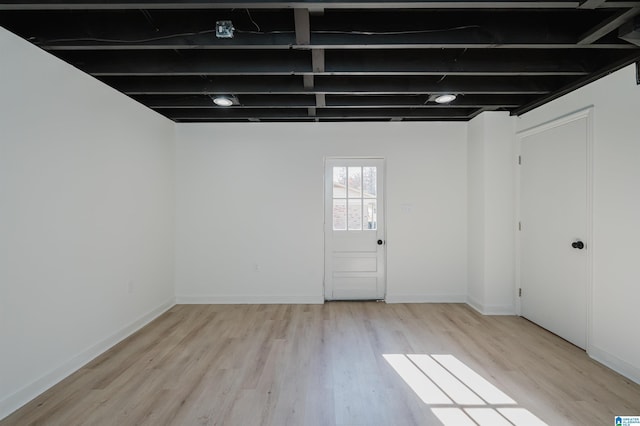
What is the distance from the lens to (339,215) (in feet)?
14.7

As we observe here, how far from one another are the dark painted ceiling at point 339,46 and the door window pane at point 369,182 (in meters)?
1.13

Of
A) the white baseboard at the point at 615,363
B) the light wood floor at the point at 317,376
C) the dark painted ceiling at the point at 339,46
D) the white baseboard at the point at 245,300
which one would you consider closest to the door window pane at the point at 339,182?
the dark painted ceiling at the point at 339,46

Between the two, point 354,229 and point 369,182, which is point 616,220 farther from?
point 354,229

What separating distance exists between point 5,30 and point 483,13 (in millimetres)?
3322

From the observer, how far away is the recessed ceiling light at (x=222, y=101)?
3.33m

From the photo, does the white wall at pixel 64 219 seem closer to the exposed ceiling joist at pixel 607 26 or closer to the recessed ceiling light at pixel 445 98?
the recessed ceiling light at pixel 445 98

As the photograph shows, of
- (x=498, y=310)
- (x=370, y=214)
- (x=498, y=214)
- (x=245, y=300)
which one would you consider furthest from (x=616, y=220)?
(x=245, y=300)

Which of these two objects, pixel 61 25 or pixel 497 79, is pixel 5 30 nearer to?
pixel 61 25

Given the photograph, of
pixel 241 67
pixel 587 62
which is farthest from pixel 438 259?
pixel 241 67

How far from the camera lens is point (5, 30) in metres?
2.08

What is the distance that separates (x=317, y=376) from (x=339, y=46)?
258cm

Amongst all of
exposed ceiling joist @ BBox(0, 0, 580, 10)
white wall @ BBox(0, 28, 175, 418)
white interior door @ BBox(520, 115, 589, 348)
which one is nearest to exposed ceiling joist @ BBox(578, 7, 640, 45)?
exposed ceiling joist @ BBox(0, 0, 580, 10)

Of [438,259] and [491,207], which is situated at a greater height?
[491,207]

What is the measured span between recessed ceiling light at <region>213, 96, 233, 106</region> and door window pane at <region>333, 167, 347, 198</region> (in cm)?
172
